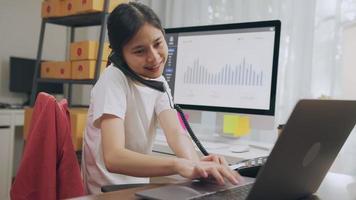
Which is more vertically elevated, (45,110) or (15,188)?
(45,110)

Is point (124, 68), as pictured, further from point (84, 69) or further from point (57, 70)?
point (57, 70)

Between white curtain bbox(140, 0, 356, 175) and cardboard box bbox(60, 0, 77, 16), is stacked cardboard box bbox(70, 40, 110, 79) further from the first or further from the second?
white curtain bbox(140, 0, 356, 175)

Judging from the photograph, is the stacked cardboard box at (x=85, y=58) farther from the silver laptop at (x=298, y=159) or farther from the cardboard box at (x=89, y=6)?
the silver laptop at (x=298, y=159)

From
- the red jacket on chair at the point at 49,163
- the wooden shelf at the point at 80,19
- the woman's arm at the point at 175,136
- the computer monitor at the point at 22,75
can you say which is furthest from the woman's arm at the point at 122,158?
the computer monitor at the point at 22,75

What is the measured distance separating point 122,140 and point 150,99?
24cm

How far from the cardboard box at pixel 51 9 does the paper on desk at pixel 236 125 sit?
1478 mm

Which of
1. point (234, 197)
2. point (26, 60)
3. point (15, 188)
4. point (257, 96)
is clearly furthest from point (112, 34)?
point (26, 60)

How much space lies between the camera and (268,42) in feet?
5.49

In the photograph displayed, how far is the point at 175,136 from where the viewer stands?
1.13m

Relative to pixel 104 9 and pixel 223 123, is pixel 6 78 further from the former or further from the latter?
pixel 223 123

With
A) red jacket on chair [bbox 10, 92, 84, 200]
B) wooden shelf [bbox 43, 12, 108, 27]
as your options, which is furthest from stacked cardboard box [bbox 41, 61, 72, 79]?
red jacket on chair [bbox 10, 92, 84, 200]

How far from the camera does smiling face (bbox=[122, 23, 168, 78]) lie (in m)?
0.97

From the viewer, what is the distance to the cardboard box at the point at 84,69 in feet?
7.95

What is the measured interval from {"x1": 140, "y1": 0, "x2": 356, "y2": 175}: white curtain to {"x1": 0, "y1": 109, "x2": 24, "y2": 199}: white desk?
6.32 feet
